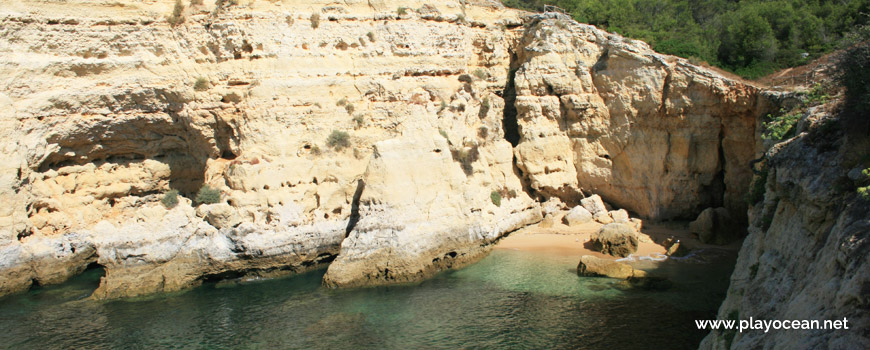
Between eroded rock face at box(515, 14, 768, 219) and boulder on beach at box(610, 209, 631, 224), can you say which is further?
boulder on beach at box(610, 209, 631, 224)

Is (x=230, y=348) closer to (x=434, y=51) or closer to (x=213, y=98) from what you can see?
(x=213, y=98)

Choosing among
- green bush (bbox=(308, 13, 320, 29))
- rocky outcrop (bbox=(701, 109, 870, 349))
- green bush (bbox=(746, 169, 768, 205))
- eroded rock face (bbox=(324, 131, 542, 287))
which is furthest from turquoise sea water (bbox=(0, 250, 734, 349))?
green bush (bbox=(308, 13, 320, 29))

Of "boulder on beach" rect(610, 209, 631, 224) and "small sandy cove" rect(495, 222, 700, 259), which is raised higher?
"boulder on beach" rect(610, 209, 631, 224)

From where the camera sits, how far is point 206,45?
19469 millimetres

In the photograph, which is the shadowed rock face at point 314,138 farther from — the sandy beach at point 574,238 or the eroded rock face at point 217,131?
the sandy beach at point 574,238

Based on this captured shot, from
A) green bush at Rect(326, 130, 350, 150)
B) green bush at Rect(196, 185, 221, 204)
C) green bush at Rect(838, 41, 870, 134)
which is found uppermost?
green bush at Rect(838, 41, 870, 134)

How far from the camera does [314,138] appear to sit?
19297 mm

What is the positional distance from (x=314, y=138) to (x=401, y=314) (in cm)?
782

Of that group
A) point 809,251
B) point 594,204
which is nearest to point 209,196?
point 594,204

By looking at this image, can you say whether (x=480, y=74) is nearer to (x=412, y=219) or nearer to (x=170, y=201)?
(x=412, y=219)

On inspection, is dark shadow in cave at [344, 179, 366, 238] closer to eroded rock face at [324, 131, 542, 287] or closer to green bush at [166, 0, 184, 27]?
eroded rock face at [324, 131, 542, 287]

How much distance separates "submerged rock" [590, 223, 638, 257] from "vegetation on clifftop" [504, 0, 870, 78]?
713 cm

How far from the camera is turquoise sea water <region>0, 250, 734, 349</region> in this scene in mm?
12570

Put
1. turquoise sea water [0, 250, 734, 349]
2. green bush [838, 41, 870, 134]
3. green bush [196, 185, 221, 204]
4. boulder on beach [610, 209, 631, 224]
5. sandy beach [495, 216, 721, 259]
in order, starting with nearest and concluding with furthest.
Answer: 1. green bush [838, 41, 870, 134]
2. turquoise sea water [0, 250, 734, 349]
3. green bush [196, 185, 221, 204]
4. sandy beach [495, 216, 721, 259]
5. boulder on beach [610, 209, 631, 224]
